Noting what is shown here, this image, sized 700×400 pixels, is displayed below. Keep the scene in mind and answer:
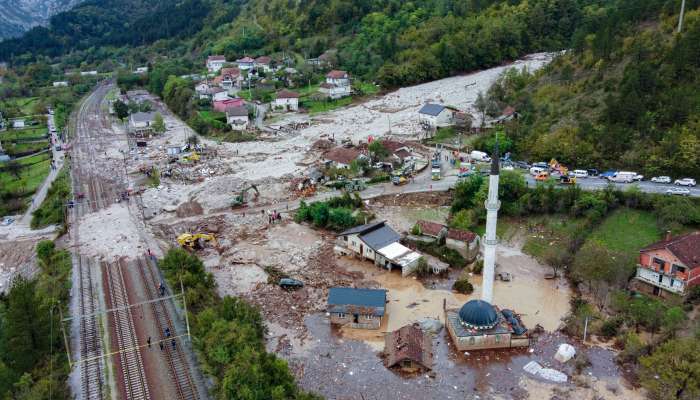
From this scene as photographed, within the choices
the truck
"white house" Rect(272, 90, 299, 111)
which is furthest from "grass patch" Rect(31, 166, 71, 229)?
the truck

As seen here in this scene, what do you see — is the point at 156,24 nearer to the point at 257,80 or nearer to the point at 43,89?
the point at 43,89

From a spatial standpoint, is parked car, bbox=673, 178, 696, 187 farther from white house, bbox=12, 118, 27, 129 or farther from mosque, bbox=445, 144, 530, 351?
white house, bbox=12, 118, 27, 129

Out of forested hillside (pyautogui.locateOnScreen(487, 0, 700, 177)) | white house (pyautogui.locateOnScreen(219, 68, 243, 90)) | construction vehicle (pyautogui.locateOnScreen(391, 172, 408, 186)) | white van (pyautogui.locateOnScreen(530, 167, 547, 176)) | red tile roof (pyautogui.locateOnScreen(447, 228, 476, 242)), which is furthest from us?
white house (pyautogui.locateOnScreen(219, 68, 243, 90))

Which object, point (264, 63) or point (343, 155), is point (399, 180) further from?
point (264, 63)

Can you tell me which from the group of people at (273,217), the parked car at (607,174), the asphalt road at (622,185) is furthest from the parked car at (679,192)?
the group of people at (273,217)

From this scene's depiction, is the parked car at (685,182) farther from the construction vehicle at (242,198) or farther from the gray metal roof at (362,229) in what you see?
the construction vehicle at (242,198)

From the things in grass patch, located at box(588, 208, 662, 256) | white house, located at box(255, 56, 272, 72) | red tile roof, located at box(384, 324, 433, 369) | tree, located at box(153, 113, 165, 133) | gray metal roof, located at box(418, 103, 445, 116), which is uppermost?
white house, located at box(255, 56, 272, 72)

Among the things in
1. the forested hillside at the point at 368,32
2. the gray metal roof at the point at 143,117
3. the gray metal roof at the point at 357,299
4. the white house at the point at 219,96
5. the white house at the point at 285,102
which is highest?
the forested hillside at the point at 368,32

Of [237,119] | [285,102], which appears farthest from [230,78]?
[237,119]
